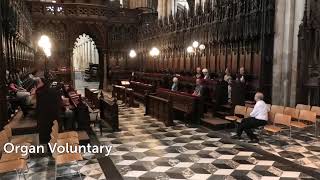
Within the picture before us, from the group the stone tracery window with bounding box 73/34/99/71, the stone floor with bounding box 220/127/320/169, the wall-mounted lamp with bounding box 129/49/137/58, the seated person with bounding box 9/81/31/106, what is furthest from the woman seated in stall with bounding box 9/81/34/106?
the stone tracery window with bounding box 73/34/99/71

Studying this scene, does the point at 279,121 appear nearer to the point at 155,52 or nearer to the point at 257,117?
the point at 257,117

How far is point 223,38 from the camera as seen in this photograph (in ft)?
49.1

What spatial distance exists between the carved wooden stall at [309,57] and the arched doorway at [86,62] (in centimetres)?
2300

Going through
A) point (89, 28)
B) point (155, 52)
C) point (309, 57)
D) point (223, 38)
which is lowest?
point (309, 57)

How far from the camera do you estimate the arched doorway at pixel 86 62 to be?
105 ft

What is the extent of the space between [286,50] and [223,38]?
3.82 metres

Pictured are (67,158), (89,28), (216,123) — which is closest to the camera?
(67,158)

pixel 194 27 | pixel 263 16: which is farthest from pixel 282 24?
pixel 194 27

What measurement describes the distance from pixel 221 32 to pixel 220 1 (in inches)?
62.3

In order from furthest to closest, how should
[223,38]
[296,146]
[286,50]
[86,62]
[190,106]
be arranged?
1. [86,62]
2. [223,38]
3. [286,50]
4. [190,106]
5. [296,146]

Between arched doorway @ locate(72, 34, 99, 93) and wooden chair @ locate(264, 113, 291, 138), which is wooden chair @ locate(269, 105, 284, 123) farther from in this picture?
arched doorway @ locate(72, 34, 99, 93)

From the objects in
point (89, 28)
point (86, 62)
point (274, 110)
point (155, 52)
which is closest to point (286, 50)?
point (274, 110)

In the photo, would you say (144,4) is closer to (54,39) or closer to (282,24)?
(54,39)

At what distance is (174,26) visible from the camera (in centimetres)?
2103
